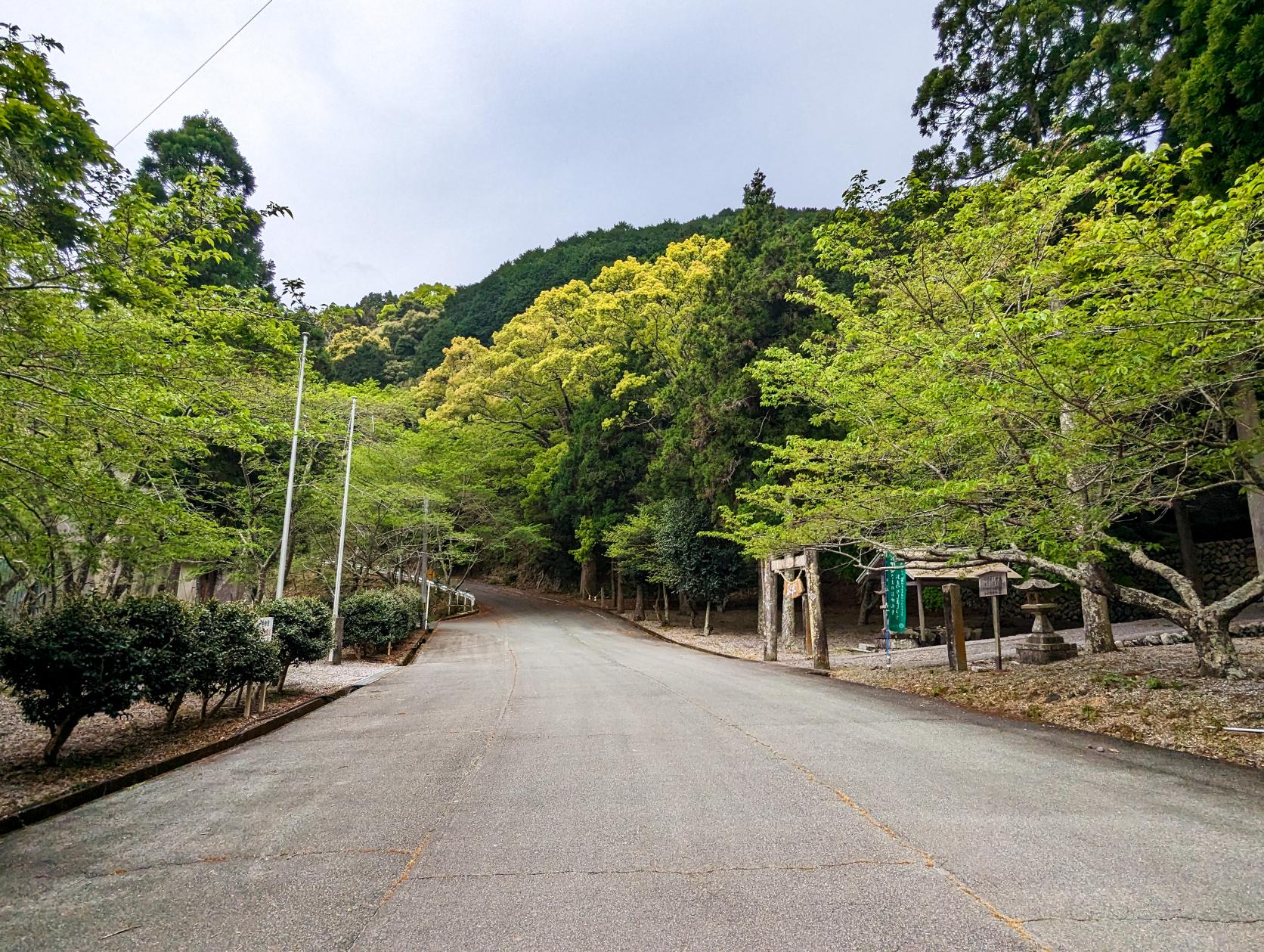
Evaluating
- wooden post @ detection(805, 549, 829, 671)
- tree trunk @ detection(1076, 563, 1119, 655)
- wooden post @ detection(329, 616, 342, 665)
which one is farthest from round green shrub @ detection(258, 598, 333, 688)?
tree trunk @ detection(1076, 563, 1119, 655)

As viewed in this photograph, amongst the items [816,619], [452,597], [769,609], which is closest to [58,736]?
[816,619]

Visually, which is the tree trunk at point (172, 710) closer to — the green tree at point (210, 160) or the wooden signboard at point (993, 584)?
the wooden signboard at point (993, 584)

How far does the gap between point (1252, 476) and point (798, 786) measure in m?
6.18

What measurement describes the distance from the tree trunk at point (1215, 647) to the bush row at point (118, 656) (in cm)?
1128

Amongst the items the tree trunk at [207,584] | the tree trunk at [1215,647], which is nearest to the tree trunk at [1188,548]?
the tree trunk at [1215,647]

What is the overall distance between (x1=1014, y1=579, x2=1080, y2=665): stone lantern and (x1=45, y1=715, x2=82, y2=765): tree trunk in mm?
13021

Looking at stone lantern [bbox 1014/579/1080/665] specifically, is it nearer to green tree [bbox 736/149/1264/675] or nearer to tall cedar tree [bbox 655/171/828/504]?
green tree [bbox 736/149/1264/675]

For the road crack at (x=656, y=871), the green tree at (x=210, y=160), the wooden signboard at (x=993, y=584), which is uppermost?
the green tree at (x=210, y=160)

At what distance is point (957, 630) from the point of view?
1179 centimetres

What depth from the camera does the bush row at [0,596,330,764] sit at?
5199mm

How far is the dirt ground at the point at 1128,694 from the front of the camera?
6.07m

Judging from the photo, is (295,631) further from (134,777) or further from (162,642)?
(134,777)

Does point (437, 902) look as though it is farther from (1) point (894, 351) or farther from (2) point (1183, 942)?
(1) point (894, 351)

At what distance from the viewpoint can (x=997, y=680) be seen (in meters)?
9.69
